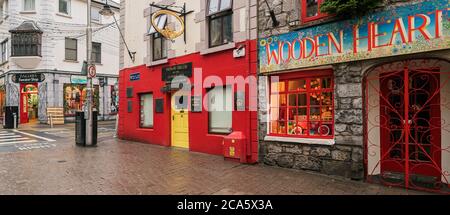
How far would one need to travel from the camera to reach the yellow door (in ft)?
31.9

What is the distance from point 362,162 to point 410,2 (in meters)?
3.22

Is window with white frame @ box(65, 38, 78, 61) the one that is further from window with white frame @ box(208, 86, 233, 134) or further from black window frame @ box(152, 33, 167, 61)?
window with white frame @ box(208, 86, 233, 134)

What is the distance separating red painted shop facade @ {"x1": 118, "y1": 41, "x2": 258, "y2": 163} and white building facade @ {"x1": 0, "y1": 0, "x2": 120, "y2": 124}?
11.0 metres

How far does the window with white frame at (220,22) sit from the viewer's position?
27.5 feet

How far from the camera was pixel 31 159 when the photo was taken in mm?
7996

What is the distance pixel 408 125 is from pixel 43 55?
885 inches

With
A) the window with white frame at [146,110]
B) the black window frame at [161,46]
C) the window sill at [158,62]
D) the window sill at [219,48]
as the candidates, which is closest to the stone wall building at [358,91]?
the window sill at [219,48]

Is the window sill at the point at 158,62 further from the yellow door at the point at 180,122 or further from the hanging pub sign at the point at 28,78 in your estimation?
the hanging pub sign at the point at 28,78

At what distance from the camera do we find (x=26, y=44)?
65.2 ft

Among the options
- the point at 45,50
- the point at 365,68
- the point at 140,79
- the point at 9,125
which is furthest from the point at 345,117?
the point at 45,50

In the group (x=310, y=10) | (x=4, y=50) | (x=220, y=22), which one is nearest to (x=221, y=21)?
(x=220, y=22)

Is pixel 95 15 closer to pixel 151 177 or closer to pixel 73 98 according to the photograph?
pixel 73 98

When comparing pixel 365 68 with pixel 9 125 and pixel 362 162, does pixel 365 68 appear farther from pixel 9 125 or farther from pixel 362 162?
pixel 9 125

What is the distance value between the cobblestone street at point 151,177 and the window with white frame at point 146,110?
2718 mm
